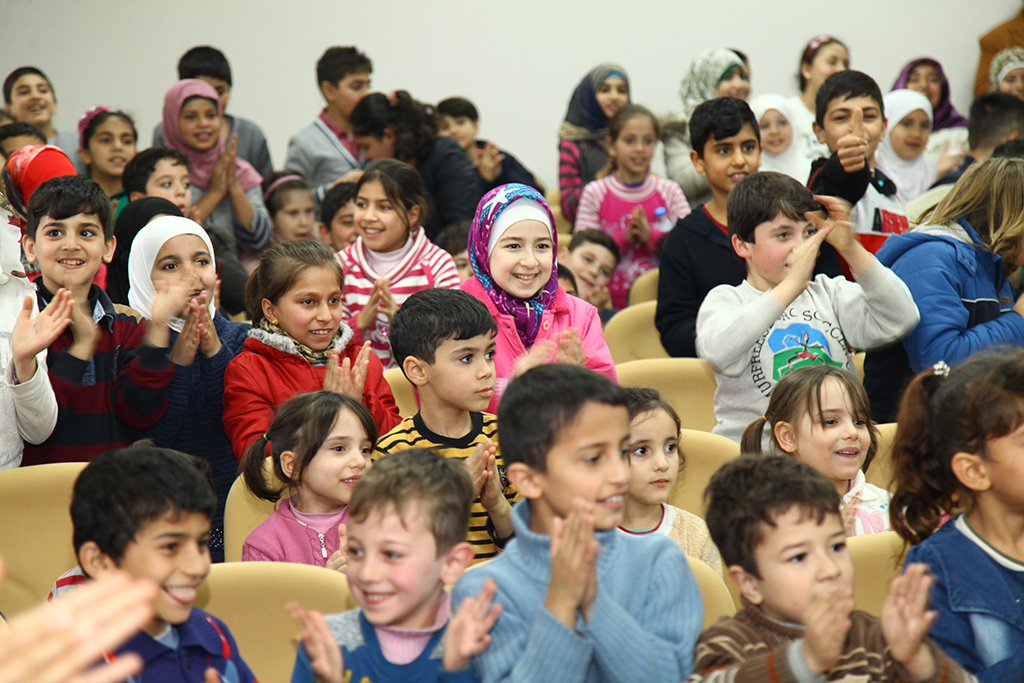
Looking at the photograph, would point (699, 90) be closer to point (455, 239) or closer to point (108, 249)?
point (455, 239)

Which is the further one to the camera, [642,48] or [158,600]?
[642,48]

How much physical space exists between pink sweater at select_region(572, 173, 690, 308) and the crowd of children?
2 cm

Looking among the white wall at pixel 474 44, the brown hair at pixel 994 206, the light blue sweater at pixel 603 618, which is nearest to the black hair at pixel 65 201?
the light blue sweater at pixel 603 618

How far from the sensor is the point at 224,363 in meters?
2.61

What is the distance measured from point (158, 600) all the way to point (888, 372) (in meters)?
2.04

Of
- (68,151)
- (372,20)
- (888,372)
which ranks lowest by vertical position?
(888,372)

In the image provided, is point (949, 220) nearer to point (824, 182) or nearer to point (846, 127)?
point (824, 182)

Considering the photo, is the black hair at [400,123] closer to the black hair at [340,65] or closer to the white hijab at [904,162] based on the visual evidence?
the black hair at [340,65]

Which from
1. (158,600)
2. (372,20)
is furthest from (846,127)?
(372,20)

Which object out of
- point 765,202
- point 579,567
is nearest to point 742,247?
point 765,202

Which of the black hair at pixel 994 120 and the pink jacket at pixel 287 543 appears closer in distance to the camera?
the pink jacket at pixel 287 543

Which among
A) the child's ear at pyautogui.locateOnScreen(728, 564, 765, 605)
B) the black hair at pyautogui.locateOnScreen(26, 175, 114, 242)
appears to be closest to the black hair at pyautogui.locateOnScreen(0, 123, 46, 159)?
the black hair at pyautogui.locateOnScreen(26, 175, 114, 242)

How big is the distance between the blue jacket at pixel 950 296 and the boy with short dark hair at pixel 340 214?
2136 mm

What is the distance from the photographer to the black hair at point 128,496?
4.72ft
